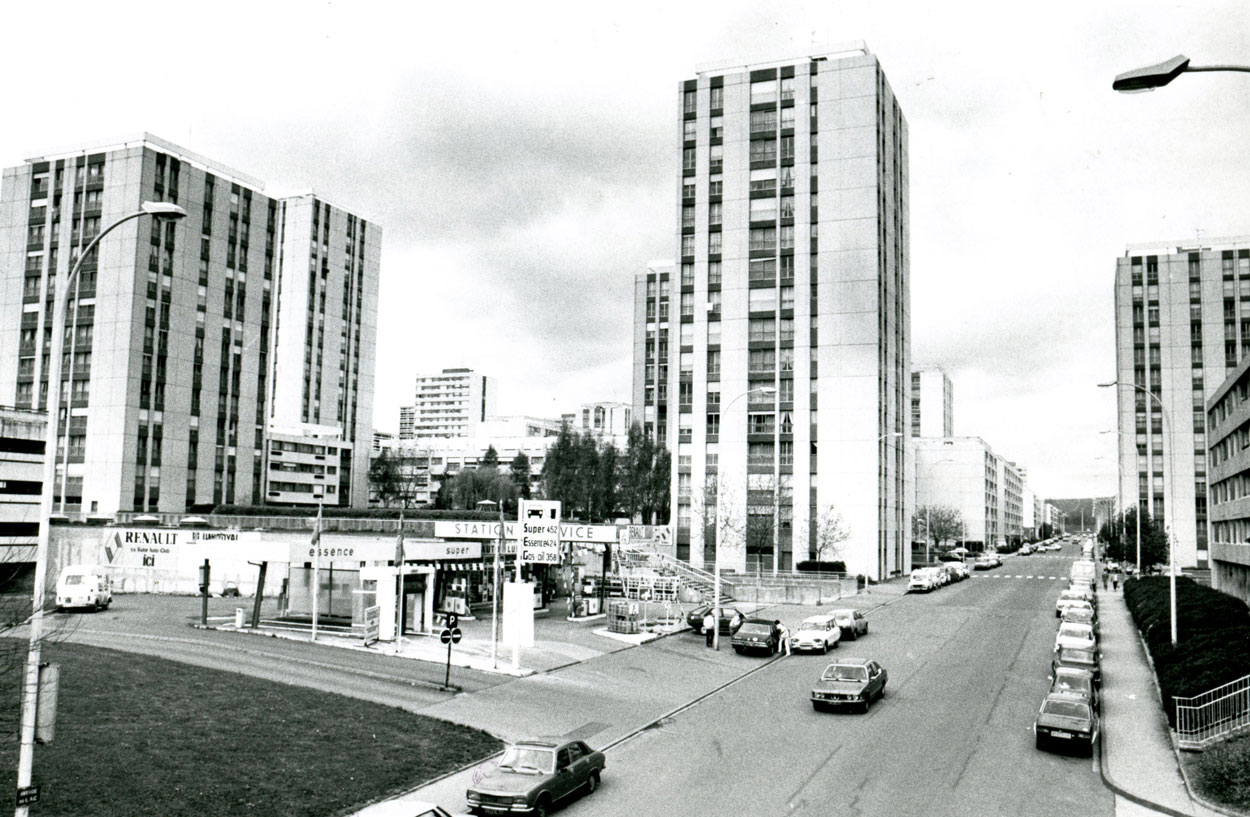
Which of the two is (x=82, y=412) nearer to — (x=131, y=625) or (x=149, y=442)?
(x=149, y=442)

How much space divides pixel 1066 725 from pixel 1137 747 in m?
2.68

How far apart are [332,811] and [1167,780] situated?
17.0 meters

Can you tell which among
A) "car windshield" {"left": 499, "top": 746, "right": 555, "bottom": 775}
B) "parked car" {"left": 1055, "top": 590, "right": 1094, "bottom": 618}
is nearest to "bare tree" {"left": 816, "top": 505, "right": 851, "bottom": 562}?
"parked car" {"left": 1055, "top": 590, "right": 1094, "bottom": 618}

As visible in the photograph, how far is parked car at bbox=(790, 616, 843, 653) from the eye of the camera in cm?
3816

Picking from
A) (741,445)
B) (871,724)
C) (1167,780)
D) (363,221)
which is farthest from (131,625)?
(363,221)

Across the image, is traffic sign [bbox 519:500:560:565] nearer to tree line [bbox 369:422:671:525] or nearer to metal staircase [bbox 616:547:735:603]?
metal staircase [bbox 616:547:735:603]

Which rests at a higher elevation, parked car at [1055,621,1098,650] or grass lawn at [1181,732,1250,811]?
parked car at [1055,621,1098,650]

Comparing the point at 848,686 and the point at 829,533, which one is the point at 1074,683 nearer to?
the point at 848,686

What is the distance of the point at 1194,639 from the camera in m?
30.2

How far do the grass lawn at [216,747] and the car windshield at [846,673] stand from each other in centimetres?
1032

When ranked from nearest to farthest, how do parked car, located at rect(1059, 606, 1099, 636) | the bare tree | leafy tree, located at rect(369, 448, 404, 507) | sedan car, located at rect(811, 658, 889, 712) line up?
1. sedan car, located at rect(811, 658, 889, 712)
2. parked car, located at rect(1059, 606, 1099, 636)
3. the bare tree
4. leafy tree, located at rect(369, 448, 404, 507)

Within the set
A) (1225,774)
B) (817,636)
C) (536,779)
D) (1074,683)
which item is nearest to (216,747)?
(536,779)

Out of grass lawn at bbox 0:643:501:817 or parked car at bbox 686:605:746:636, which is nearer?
grass lawn at bbox 0:643:501:817

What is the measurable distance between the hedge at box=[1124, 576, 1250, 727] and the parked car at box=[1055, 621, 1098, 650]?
84.0 inches
